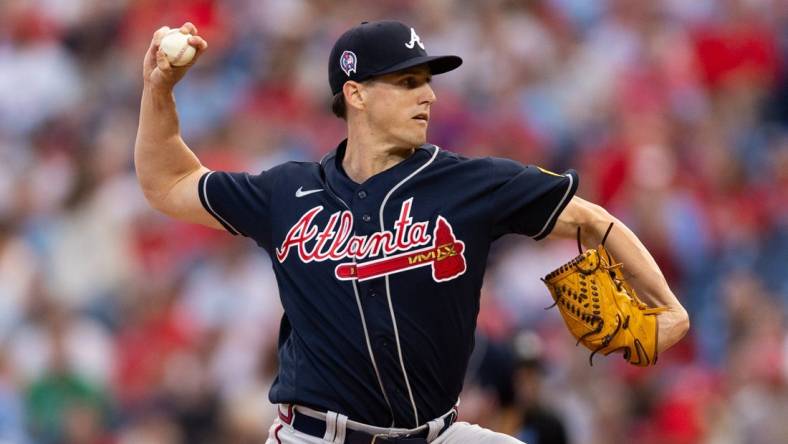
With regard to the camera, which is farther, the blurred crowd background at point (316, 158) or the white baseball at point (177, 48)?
the blurred crowd background at point (316, 158)

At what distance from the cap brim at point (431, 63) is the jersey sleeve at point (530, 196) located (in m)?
0.38

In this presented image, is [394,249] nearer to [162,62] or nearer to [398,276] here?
[398,276]

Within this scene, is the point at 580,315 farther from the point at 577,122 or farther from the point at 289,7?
the point at 289,7

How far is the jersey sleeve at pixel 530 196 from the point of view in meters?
4.70

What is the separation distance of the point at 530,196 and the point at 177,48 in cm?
120

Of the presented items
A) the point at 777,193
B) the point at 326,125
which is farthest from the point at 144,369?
the point at 777,193

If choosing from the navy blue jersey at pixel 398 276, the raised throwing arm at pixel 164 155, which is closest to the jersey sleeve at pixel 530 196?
the navy blue jersey at pixel 398 276

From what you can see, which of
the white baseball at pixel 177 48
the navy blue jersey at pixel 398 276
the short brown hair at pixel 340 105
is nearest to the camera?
the navy blue jersey at pixel 398 276

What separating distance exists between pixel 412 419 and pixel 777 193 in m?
5.19

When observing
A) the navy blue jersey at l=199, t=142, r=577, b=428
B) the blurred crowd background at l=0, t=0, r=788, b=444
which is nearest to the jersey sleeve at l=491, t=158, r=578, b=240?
the navy blue jersey at l=199, t=142, r=577, b=428

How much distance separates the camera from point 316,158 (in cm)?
1023

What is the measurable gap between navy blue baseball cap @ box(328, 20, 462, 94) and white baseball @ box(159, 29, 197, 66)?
47 cm

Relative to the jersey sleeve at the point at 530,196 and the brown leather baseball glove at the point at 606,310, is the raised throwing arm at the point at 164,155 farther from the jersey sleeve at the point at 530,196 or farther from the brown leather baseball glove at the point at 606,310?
the brown leather baseball glove at the point at 606,310

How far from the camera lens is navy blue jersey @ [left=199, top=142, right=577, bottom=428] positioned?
4.69 meters
